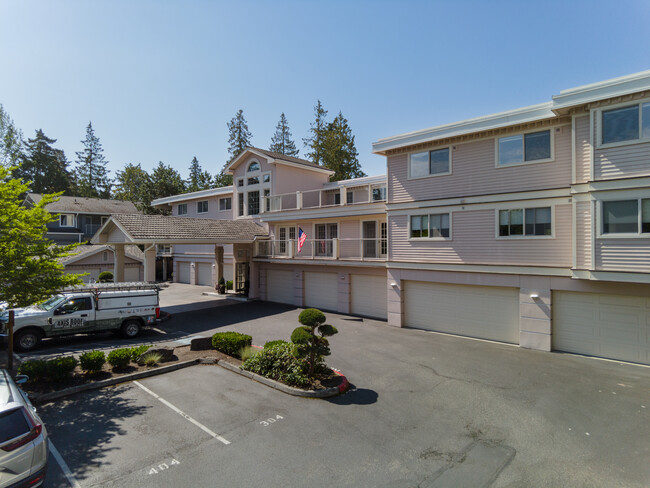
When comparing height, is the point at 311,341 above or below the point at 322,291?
above

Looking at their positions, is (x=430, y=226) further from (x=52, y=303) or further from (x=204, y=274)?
(x=204, y=274)

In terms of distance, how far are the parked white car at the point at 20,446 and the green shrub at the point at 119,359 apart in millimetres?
5277

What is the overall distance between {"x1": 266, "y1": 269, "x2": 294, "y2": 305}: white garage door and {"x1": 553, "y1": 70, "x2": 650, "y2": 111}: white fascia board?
1732 cm

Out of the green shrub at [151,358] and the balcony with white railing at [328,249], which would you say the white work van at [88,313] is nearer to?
the green shrub at [151,358]

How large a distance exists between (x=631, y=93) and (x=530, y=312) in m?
8.09

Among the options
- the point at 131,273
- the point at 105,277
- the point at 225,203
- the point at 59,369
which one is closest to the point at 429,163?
the point at 59,369

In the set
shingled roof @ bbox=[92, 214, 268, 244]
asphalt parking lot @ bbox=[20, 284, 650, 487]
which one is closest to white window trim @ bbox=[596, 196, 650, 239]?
asphalt parking lot @ bbox=[20, 284, 650, 487]

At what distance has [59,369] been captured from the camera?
9.73 meters

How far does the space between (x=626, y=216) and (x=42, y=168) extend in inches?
2773

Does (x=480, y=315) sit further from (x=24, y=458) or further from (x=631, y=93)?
(x=24, y=458)

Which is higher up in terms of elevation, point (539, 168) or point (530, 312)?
point (539, 168)

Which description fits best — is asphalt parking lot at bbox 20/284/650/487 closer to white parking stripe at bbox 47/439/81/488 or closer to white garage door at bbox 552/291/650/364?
white parking stripe at bbox 47/439/81/488

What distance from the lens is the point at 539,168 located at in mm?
13625

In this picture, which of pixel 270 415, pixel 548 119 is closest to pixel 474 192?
pixel 548 119
